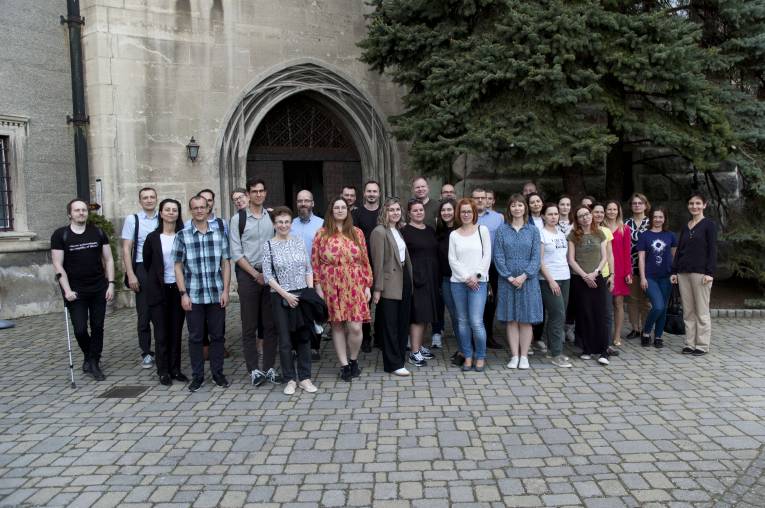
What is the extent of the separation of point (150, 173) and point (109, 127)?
3.10 ft

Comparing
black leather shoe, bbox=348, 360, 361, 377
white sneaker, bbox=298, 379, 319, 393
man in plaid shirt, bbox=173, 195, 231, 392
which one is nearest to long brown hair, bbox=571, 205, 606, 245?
black leather shoe, bbox=348, 360, 361, 377

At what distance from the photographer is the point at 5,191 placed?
967 centimetres

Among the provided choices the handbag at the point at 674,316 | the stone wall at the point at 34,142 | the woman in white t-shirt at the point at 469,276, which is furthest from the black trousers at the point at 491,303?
the stone wall at the point at 34,142

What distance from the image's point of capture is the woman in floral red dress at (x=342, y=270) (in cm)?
580

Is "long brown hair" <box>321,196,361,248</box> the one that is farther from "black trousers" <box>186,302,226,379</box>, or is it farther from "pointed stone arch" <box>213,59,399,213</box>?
"pointed stone arch" <box>213,59,399,213</box>

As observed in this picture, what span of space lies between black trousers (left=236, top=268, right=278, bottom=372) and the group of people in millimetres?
10

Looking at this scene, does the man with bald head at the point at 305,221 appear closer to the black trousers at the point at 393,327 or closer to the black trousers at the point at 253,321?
the black trousers at the point at 253,321

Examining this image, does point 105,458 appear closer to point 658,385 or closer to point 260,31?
point 658,385

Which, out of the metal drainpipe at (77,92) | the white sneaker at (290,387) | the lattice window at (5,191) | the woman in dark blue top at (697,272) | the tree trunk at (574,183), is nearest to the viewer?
the white sneaker at (290,387)

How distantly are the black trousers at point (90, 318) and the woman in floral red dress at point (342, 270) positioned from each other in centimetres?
221

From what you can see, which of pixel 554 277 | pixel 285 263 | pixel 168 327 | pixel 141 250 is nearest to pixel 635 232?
pixel 554 277

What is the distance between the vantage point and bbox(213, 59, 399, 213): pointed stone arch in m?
11.1

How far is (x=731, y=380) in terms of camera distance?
5844 millimetres

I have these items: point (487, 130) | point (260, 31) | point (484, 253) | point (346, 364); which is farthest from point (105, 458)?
point (260, 31)
